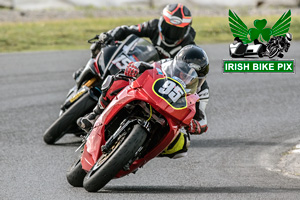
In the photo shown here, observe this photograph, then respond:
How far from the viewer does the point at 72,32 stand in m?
18.6

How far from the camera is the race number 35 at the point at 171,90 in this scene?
5445 mm

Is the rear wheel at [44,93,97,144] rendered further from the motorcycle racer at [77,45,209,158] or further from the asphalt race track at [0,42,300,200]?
the motorcycle racer at [77,45,209,158]

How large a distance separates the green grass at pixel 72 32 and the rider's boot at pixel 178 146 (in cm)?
1048

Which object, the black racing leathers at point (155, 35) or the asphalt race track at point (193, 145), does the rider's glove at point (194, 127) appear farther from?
the black racing leathers at point (155, 35)

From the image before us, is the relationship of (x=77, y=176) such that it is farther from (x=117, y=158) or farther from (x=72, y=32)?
(x=72, y=32)

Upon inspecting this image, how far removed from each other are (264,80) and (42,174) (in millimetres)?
6941

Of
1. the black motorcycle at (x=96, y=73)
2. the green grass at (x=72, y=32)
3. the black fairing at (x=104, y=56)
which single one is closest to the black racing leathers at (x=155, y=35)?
the black motorcycle at (x=96, y=73)

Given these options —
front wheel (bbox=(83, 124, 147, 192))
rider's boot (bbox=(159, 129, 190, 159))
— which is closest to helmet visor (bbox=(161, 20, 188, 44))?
rider's boot (bbox=(159, 129, 190, 159))

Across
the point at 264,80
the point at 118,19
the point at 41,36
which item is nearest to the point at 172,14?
the point at 264,80

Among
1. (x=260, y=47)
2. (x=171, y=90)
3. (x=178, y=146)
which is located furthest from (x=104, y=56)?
(x=260, y=47)

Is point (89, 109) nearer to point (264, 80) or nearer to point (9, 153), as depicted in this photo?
point (9, 153)

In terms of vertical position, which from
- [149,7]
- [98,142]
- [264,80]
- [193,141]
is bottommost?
[149,7]

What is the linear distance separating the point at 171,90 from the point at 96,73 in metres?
2.38

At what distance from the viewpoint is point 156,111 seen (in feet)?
18.1
